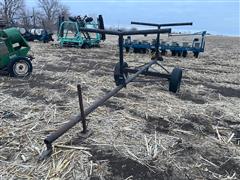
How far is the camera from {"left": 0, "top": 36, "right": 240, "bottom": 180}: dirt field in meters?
4.02

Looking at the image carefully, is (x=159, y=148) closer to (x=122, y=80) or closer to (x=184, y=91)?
(x=122, y=80)

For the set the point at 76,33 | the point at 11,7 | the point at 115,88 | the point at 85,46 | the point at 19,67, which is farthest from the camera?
the point at 11,7

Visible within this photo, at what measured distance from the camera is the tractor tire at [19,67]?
8520 millimetres

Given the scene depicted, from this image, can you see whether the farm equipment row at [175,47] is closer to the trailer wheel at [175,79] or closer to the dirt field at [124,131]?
the dirt field at [124,131]

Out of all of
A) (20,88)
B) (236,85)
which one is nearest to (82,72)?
(20,88)

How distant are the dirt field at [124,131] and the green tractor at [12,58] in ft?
0.93

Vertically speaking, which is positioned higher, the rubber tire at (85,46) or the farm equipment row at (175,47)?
the farm equipment row at (175,47)

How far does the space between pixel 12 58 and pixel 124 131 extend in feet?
16.6

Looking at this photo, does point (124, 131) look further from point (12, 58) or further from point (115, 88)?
point (12, 58)

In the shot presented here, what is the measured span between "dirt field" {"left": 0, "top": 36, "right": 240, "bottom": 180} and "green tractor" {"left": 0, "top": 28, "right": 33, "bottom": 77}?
28 cm

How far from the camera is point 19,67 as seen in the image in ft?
28.5

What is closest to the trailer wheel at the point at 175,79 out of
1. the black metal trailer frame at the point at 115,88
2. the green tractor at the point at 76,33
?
the black metal trailer frame at the point at 115,88

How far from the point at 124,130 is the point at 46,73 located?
16.5ft

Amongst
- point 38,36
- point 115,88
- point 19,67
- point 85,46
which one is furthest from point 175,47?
point 38,36
